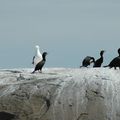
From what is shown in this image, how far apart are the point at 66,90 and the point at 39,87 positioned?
988 mm

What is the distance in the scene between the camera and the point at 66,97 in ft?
83.8

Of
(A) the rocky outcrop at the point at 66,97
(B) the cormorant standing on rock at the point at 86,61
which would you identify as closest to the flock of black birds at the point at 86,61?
(B) the cormorant standing on rock at the point at 86,61

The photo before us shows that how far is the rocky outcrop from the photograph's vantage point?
82.4 ft

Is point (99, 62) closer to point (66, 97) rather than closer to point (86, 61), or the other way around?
point (86, 61)

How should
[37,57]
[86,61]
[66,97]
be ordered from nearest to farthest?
[66,97]
[37,57]
[86,61]

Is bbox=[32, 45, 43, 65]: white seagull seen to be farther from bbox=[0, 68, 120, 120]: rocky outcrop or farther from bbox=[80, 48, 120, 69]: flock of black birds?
bbox=[0, 68, 120, 120]: rocky outcrop

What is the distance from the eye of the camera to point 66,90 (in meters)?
25.6

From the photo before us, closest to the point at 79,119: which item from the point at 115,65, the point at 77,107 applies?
the point at 77,107

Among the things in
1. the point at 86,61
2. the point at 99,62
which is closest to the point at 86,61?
the point at 86,61

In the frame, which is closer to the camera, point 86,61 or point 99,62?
point 86,61

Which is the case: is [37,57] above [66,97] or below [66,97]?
above

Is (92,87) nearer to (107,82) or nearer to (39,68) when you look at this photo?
(107,82)

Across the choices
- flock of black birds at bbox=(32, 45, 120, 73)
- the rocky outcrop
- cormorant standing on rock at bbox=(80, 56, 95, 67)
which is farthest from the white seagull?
the rocky outcrop

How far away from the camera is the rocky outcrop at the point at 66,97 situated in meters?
25.1
